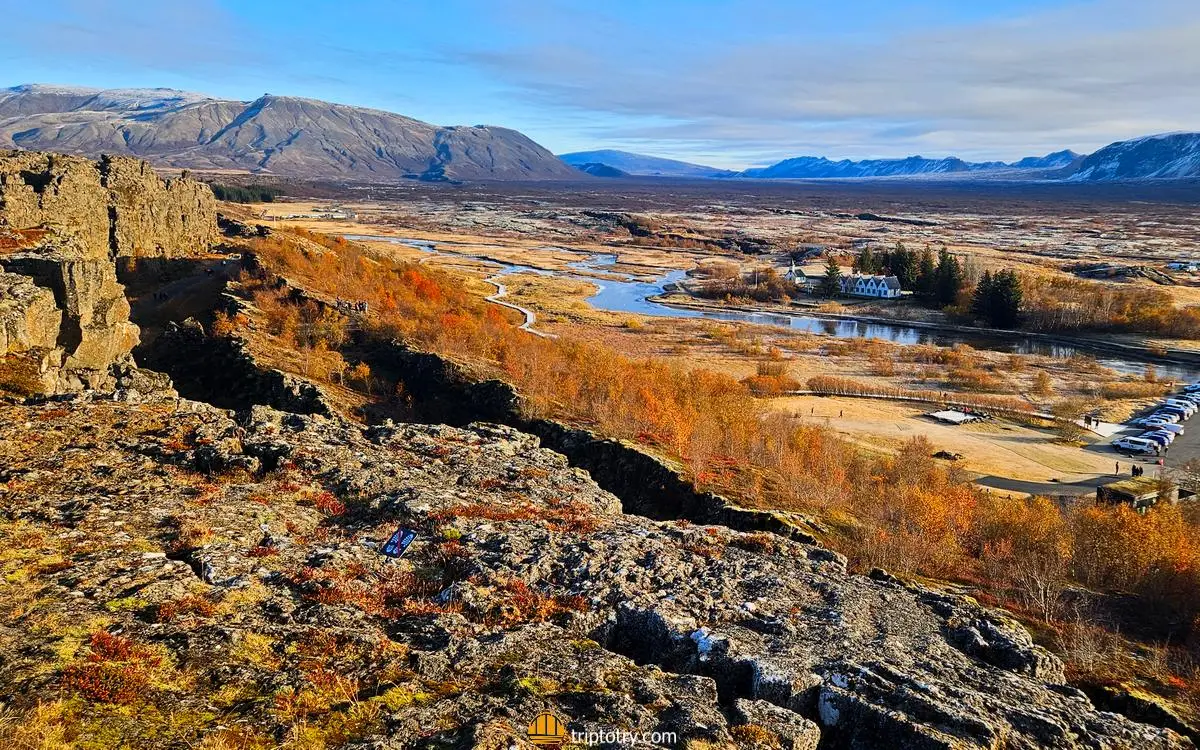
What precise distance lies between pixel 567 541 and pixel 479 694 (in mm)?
6469

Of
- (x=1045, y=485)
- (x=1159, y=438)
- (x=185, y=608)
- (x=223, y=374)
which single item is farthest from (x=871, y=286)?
(x=185, y=608)

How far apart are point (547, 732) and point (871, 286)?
11452 cm


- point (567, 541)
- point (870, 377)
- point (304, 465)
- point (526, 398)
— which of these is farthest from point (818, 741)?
point (870, 377)

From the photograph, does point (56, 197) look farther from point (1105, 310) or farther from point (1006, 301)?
point (1105, 310)

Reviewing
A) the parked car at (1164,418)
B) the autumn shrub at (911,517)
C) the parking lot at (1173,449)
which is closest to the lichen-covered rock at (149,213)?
the autumn shrub at (911,517)

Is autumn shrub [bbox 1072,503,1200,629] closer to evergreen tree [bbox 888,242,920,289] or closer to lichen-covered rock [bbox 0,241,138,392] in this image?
lichen-covered rock [bbox 0,241,138,392]

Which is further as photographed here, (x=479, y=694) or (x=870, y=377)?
(x=870, y=377)

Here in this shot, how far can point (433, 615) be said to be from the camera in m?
12.5

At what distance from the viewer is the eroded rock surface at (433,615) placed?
967cm

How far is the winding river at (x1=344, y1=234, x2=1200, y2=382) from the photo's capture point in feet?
255

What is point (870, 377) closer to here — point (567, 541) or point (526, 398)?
point (526, 398)

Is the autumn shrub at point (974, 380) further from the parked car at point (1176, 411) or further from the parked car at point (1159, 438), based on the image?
the parked car at point (1159, 438)

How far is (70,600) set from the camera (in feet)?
35.2

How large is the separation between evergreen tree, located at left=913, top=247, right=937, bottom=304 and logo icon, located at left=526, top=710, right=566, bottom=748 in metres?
111
